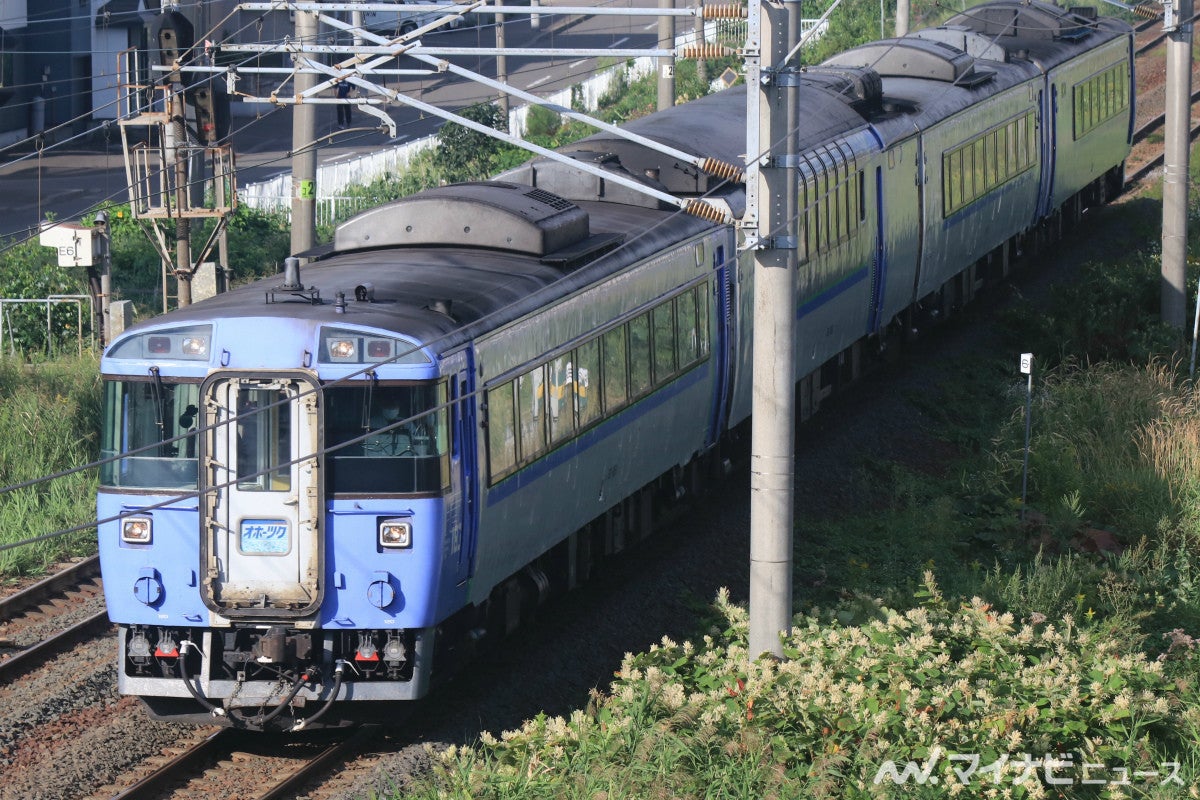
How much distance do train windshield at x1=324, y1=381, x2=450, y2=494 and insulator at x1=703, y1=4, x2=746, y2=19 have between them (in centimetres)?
274

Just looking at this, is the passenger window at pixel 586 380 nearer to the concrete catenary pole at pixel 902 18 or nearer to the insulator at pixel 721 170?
the insulator at pixel 721 170

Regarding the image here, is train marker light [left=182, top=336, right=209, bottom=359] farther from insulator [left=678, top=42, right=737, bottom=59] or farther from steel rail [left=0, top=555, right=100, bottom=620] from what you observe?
steel rail [left=0, top=555, right=100, bottom=620]

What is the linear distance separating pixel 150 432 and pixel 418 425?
5.33ft

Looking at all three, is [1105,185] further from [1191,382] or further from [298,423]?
[298,423]

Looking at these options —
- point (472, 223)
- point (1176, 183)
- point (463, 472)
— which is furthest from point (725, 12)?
point (1176, 183)

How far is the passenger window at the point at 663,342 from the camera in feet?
45.3

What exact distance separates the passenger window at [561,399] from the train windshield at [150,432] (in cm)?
266

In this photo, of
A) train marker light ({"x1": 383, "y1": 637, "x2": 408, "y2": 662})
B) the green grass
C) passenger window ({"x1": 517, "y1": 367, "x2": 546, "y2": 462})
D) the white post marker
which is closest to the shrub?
train marker light ({"x1": 383, "y1": 637, "x2": 408, "y2": 662})

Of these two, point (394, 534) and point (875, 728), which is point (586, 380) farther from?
point (875, 728)

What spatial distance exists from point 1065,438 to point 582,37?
3869 cm

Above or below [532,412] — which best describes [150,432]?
above

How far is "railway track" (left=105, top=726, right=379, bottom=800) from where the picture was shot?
10305mm

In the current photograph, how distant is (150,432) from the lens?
10.5 metres

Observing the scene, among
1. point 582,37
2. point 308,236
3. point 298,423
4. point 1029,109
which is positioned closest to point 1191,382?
point 1029,109
